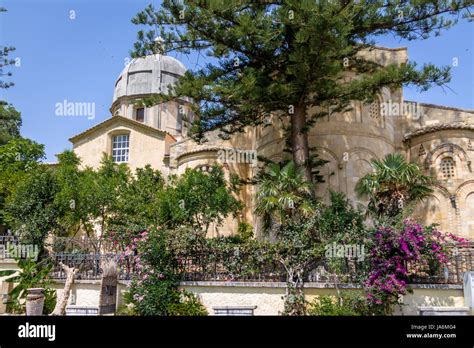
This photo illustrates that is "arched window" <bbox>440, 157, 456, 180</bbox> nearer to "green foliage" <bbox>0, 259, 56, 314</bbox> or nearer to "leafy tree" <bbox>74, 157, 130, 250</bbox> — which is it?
"leafy tree" <bbox>74, 157, 130, 250</bbox>

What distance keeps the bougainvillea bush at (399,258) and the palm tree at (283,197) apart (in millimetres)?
2664

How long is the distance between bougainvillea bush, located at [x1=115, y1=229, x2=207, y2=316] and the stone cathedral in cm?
642

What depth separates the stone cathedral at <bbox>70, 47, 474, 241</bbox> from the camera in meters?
18.0

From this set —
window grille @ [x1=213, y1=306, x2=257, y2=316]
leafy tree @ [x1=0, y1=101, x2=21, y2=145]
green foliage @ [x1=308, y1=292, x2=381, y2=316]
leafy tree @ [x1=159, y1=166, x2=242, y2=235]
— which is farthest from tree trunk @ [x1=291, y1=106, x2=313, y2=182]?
leafy tree @ [x1=0, y1=101, x2=21, y2=145]

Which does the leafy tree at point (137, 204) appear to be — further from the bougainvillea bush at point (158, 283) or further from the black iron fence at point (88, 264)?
the bougainvillea bush at point (158, 283)

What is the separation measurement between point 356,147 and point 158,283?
34.7 feet

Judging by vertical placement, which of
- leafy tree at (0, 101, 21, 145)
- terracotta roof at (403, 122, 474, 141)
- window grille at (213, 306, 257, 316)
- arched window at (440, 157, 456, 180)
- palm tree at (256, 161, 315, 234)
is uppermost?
leafy tree at (0, 101, 21, 145)

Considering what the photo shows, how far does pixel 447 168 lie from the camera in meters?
19.0

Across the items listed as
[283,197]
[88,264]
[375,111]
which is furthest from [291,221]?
[375,111]

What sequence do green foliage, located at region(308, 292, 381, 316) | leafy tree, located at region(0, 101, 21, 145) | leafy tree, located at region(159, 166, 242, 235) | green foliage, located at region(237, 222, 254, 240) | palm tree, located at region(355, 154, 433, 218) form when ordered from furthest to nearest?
leafy tree, located at region(0, 101, 21, 145)
green foliage, located at region(237, 222, 254, 240)
leafy tree, located at region(159, 166, 242, 235)
palm tree, located at region(355, 154, 433, 218)
green foliage, located at region(308, 292, 381, 316)
